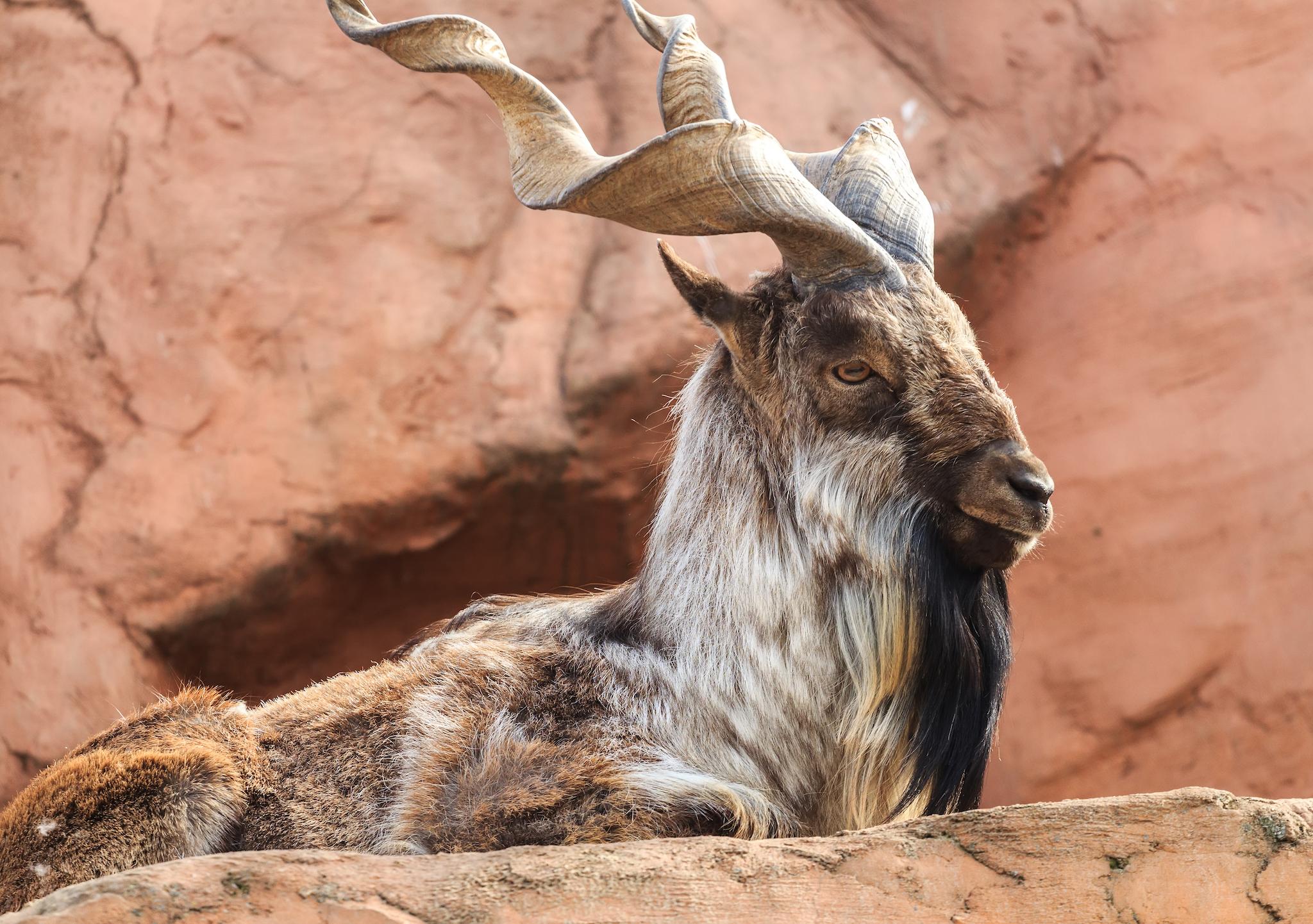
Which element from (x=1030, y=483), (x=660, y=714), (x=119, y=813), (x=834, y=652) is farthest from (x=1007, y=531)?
(x=119, y=813)

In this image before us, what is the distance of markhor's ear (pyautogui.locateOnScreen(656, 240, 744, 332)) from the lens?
429 cm

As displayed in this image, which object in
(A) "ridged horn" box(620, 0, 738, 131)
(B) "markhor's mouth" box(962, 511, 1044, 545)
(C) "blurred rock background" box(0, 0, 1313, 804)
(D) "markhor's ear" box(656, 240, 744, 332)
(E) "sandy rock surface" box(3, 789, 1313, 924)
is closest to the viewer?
(E) "sandy rock surface" box(3, 789, 1313, 924)

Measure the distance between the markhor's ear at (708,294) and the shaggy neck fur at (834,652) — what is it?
0.35 metres

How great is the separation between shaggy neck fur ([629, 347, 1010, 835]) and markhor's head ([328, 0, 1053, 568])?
0.24 ft

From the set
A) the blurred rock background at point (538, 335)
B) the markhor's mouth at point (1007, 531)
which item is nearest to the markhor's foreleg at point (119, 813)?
the markhor's mouth at point (1007, 531)

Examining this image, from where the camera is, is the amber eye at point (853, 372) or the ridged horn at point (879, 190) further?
the ridged horn at point (879, 190)

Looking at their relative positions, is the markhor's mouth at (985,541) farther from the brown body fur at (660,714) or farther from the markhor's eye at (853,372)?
the markhor's eye at (853,372)

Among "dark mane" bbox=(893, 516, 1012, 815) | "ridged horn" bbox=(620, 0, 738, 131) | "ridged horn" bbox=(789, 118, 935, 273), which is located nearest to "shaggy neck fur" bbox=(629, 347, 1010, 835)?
"dark mane" bbox=(893, 516, 1012, 815)

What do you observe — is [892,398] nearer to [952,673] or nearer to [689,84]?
[952,673]

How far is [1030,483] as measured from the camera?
374cm

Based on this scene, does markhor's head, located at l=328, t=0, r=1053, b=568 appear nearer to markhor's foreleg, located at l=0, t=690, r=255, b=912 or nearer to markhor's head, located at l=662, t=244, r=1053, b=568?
markhor's head, located at l=662, t=244, r=1053, b=568

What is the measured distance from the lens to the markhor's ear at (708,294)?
4.29 metres

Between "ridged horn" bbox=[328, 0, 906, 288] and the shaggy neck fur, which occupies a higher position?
"ridged horn" bbox=[328, 0, 906, 288]

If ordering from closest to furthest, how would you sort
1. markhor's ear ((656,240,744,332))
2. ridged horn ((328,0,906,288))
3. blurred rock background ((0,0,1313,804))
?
ridged horn ((328,0,906,288)) < markhor's ear ((656,240,744,332)) < blurred rock background ((0,0,1313,804))
